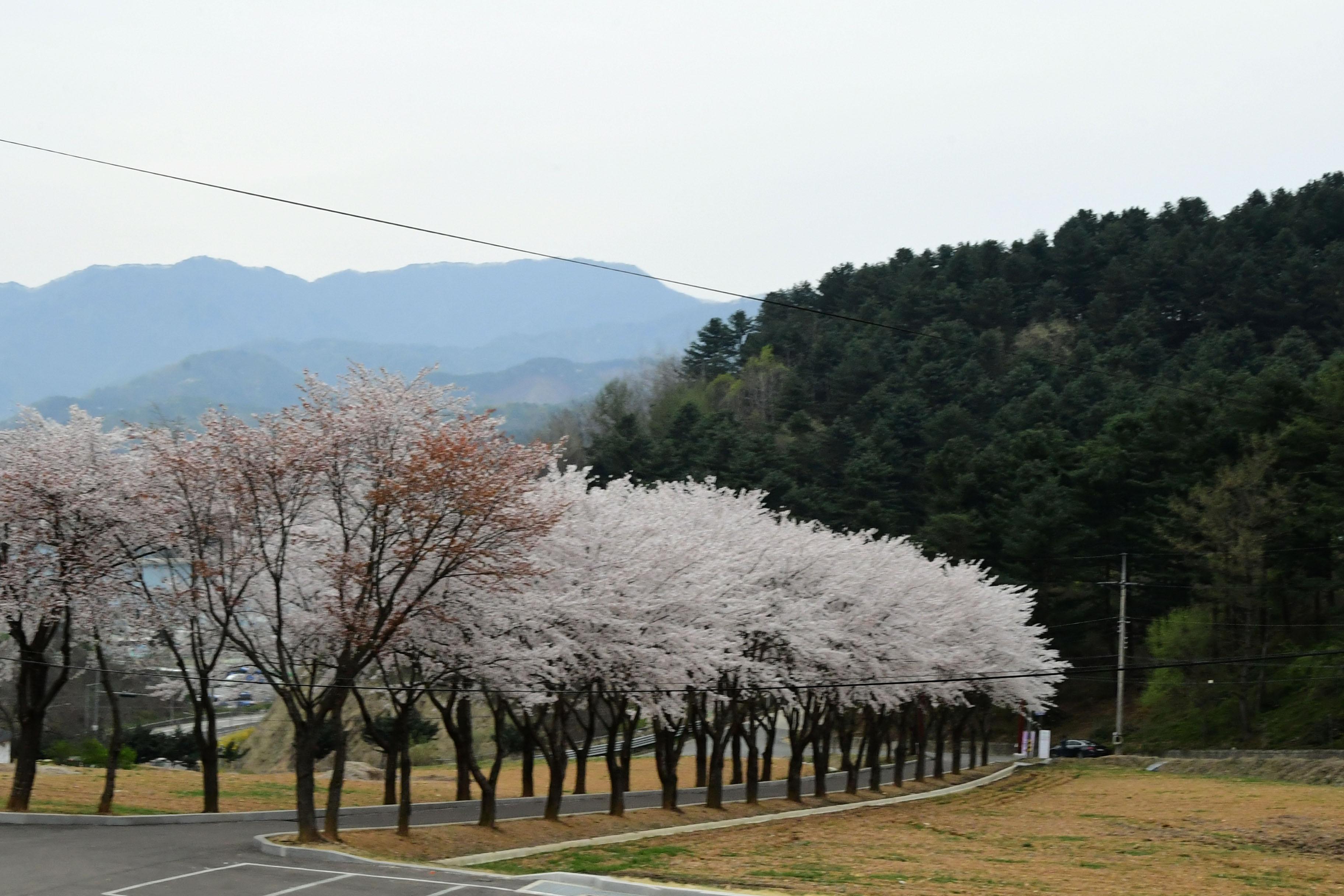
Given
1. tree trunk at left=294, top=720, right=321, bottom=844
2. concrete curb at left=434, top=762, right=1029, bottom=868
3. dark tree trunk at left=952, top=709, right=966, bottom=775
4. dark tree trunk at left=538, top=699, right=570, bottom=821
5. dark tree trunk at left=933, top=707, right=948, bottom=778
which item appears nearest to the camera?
tree trunk at left=294, top=720, right=321, bottom=844

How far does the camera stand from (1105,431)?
3017 inches

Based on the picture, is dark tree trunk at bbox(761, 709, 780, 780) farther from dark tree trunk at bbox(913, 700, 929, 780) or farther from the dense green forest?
the dense green forest

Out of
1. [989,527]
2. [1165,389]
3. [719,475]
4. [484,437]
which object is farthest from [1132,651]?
[484,437]

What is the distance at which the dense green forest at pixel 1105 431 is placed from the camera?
62938 mm

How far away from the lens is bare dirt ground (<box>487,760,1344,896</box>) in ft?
68.8

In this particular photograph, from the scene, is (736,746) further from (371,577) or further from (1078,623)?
(1078,623)

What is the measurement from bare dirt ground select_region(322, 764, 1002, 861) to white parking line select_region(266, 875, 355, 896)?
2841 mm

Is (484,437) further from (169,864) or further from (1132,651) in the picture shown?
(1132,651)

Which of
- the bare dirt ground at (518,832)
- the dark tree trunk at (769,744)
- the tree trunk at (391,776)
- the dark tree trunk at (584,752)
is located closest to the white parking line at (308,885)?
the bare dirt ground at (518,832)

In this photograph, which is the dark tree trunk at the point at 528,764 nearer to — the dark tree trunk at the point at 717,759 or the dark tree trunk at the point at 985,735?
the dark tree trunk at the point at 717,759

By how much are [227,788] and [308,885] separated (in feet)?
74.8

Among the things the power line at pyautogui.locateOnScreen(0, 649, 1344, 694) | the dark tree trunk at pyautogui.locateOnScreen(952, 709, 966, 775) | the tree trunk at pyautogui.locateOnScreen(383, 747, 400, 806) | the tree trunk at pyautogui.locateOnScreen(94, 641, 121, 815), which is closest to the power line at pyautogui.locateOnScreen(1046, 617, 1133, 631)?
the dark tree trunk at pyautogui.locateOnScreen(952, 709, 966, 775)

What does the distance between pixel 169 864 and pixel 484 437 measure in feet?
33.8

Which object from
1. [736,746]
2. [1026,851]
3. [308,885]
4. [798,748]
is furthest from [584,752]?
[308,885]
